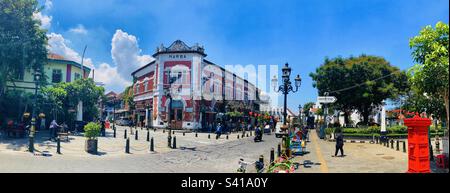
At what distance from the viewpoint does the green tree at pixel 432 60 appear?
6.99 meters

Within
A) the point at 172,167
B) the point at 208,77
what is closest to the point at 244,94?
the point at 208,77

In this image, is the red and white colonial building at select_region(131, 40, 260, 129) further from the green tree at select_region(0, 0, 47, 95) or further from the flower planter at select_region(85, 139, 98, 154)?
the flower planter at select_region(85, 139, 98, 154)

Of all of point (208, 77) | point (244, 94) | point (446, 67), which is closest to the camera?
point (446, 67)

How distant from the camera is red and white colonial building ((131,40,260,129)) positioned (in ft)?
103

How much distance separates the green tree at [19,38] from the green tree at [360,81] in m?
25.2

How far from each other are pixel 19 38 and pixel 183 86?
16447 mm

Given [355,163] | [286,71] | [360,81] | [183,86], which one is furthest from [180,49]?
[355,163]

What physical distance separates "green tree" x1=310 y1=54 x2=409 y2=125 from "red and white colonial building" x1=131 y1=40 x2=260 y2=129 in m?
11.3

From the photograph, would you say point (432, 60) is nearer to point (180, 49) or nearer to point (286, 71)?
point (286, 71)

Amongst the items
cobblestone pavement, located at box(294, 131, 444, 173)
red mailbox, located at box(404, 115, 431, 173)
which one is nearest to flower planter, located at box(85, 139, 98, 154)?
cobblestone pavement, located at box(294, 131, 444, 173)
